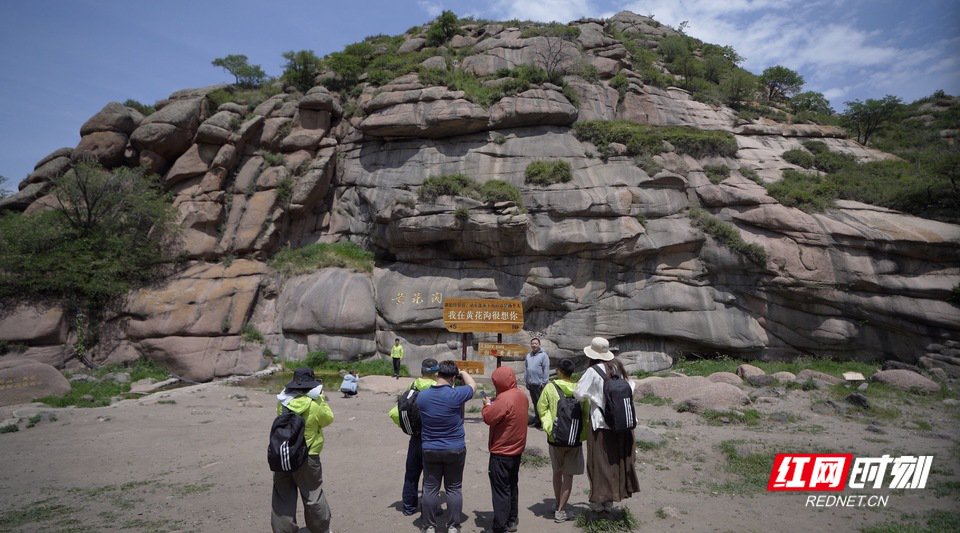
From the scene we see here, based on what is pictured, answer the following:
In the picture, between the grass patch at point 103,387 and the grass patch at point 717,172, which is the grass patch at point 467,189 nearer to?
the grass patch at point 717,172

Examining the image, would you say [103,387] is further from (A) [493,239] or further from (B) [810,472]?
(B) [810,472]

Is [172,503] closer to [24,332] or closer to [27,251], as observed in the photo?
[24,332]

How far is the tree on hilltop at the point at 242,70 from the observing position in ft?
98.3

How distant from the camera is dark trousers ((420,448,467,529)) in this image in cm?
499

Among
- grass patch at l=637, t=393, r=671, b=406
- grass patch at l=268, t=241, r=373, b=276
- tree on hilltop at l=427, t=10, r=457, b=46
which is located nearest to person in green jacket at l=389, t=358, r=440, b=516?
grass patch at l=637, t=393, r=671, b=406

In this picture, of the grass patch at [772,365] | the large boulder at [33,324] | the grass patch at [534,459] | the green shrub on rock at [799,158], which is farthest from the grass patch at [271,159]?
the green shrub on rock at [799,158]

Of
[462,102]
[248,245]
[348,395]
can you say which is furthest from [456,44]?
[348,395]

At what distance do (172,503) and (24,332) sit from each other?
17.4 m

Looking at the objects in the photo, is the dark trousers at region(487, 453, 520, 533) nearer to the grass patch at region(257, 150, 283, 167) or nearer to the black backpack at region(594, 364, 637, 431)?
the black backpack at region(594, 364, 637, 431)

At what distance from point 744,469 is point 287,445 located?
673 cm

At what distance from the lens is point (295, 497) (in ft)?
16.0

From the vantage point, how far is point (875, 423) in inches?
388

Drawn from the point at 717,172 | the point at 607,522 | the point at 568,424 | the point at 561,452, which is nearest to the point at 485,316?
the point at 561,452

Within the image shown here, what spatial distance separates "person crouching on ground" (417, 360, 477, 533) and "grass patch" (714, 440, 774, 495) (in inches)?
156
